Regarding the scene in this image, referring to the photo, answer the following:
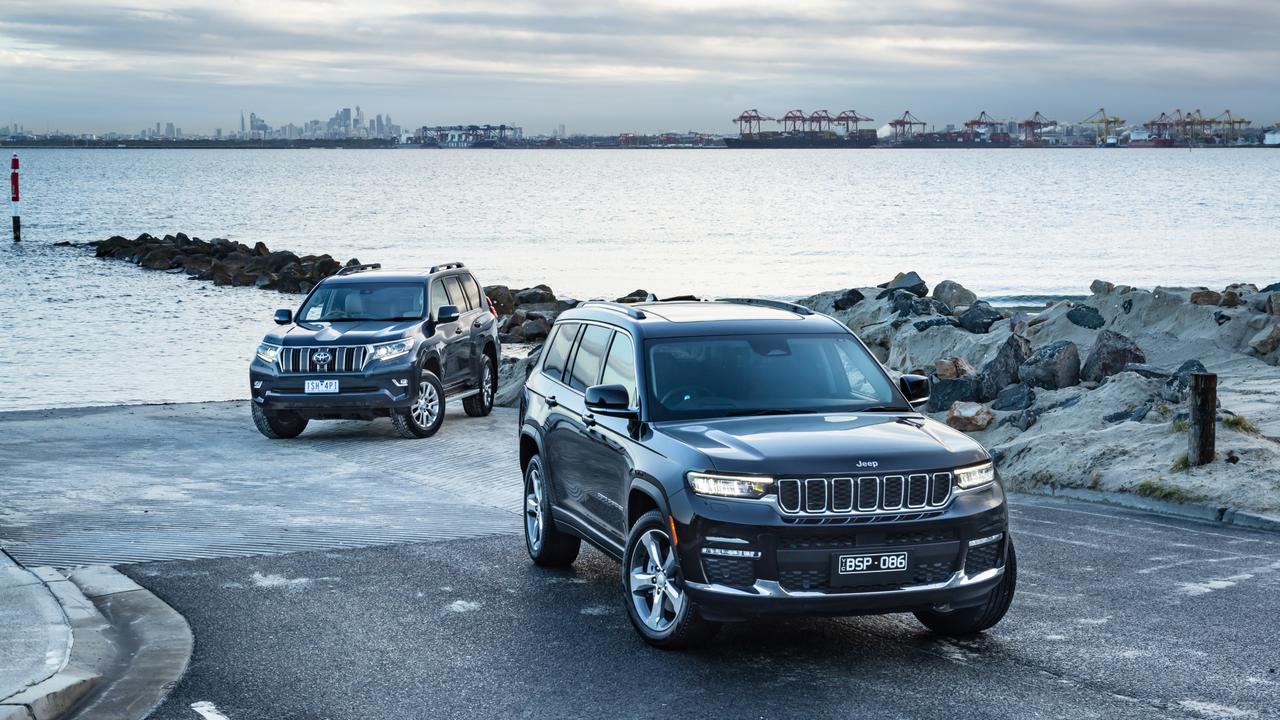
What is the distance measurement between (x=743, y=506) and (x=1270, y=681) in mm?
2701

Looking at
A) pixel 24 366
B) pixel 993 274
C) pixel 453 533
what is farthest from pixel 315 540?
pixel 993 274

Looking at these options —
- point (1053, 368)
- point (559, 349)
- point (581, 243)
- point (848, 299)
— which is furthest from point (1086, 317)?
point (581, 243)

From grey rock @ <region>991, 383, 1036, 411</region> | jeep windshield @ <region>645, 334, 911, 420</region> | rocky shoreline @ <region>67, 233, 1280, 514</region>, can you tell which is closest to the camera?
jeep windshield @ <region>645, 334, 911, 420</region>

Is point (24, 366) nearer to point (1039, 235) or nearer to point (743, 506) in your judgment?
point (743, 506)

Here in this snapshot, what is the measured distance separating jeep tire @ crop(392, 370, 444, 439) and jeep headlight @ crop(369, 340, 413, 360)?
36cm

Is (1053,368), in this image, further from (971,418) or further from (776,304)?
(776,304)

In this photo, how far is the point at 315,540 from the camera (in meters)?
11.0

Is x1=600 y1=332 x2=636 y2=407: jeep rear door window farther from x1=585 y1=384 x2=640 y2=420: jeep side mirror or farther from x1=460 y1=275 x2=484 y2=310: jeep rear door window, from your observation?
x1=460 y1=275 x2=484 y2=310: jeep rear door window

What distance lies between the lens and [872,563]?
717 centimetres

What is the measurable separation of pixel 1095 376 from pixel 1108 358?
285 millimetres

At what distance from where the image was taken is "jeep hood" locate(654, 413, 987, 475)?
721 centimetres

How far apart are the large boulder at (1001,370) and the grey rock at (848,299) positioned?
39.3 feet

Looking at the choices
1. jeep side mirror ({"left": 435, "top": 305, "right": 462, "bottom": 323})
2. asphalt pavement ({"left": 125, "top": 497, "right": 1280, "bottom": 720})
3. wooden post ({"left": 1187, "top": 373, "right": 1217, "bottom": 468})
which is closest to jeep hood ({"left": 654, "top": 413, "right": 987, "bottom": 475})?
asphalt pavement ({"left": 125, "top": 497, "right": 1280, "bottom": 720})

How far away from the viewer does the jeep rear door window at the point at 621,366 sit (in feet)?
28.0
